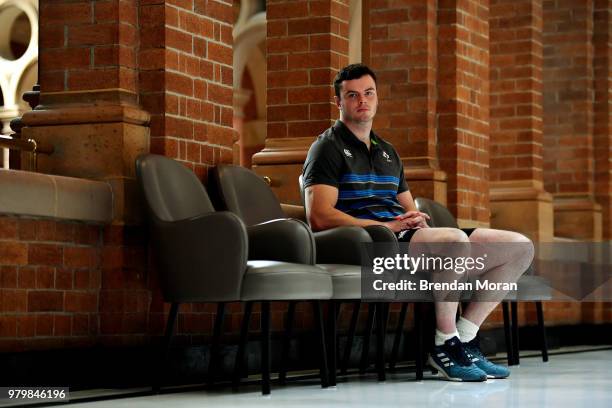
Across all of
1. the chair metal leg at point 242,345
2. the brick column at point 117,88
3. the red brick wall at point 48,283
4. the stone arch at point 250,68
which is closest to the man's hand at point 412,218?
the chair metal leg at point 242,345

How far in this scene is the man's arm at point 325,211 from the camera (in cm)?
530

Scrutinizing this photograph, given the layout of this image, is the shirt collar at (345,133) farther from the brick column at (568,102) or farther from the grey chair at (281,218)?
the brick column at (568,102)

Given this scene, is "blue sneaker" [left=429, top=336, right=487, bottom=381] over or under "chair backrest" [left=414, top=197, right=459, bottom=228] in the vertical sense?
under

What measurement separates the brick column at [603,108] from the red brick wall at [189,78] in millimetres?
5409

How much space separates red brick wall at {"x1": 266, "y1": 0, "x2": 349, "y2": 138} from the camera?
22.6 ft

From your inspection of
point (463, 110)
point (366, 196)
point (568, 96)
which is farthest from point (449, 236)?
point (568, 96)

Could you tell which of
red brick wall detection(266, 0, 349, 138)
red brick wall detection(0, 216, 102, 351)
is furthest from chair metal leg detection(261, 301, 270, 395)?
red brick wall detection(266, 0, 349, 138)

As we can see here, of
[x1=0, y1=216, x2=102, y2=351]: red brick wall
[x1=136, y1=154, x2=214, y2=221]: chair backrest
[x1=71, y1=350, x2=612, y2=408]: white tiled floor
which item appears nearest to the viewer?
[x1=71, y1=350, x2=612, y2=408]: white tiled floor

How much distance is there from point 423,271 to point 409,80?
2.65m

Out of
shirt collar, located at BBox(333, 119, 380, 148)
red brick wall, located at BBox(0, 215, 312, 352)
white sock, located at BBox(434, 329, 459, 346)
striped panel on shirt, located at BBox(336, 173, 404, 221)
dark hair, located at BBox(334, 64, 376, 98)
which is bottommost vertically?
white sock, located at BBox(434, 329, 459, 346)

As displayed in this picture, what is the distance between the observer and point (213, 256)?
15.3 feet

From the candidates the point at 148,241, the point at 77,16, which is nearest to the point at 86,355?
the point at 148,241

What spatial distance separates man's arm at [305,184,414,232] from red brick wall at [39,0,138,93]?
807mm

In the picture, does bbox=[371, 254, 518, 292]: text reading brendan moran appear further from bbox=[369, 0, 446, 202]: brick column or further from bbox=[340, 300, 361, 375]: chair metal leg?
bbox=[369, 0, 446, 202]: brick column
